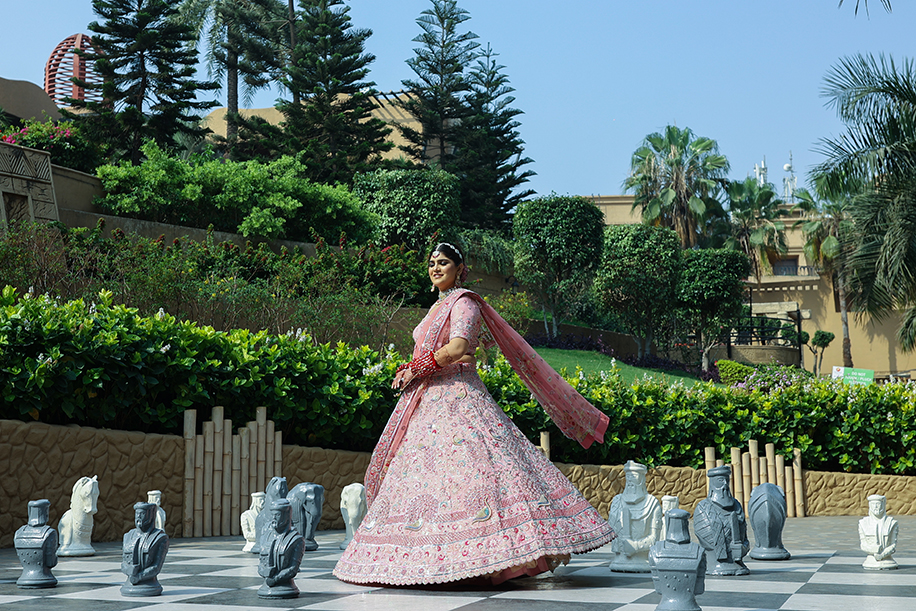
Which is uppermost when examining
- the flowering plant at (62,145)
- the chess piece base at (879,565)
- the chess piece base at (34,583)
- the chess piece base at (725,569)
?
the flowering plant at (62,145)

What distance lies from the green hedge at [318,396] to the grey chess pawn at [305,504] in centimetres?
186

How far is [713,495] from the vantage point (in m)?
4.07

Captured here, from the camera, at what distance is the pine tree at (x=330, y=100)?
22516mm

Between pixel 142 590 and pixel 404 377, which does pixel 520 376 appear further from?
pixel 142 590

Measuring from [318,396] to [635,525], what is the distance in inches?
131

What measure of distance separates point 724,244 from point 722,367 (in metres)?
14.4

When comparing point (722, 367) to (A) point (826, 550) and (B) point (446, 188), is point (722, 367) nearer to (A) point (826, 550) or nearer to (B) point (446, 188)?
(B) point (446, 188)

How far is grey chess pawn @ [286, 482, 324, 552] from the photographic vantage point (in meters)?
4.41

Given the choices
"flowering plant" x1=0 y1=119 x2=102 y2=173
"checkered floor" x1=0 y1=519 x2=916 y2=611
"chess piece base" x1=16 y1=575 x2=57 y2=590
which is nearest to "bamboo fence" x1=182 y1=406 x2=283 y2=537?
"checkered floor" x1=0 y1=519 x2=916 y2=611

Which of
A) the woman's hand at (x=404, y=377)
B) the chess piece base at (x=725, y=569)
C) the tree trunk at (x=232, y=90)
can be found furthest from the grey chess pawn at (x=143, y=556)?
the tree trunk at (x=232, y=90)

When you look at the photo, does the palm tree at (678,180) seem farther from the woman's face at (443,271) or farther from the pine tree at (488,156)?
the woman's face at (443,271)

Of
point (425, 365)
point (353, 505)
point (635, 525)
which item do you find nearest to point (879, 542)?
point (635, 525)

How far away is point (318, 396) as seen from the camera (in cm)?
677

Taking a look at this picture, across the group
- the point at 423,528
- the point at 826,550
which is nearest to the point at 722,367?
the point at 826,550
